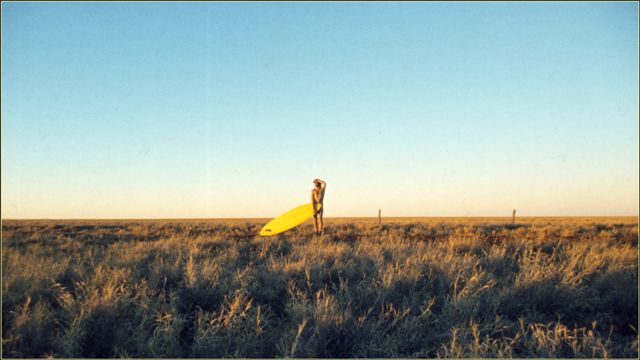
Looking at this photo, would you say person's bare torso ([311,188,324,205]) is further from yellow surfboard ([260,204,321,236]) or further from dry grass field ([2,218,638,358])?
dry grass field ([2,218,638,358])

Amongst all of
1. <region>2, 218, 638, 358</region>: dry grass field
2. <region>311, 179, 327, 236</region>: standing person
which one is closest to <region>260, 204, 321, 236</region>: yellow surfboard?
<region>311, 179, 327, 236</region>: standing person

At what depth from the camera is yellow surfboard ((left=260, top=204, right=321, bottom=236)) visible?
13320mm

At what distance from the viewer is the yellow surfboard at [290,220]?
13.3 metres

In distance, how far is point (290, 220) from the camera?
1377 cm

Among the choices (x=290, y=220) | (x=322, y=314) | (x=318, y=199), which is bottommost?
(x=322, y=314)

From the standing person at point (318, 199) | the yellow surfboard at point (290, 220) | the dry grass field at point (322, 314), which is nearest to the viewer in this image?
the dry grass field at point (322, 314)

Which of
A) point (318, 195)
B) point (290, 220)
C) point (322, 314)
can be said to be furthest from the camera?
point (290, 220)

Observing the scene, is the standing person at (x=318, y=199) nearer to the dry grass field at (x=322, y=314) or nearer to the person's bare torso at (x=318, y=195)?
the person's bare torso at (x=318, y=195)

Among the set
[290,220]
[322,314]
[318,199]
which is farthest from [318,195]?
[322,314]

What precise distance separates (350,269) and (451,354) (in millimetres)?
2561

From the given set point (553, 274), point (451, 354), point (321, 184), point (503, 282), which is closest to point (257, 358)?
point (451, 354)

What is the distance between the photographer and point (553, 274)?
5016mm

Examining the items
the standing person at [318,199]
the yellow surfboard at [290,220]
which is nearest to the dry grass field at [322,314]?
the standing person at [318,199]

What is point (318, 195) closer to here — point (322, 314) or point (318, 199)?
point (318, 199)
